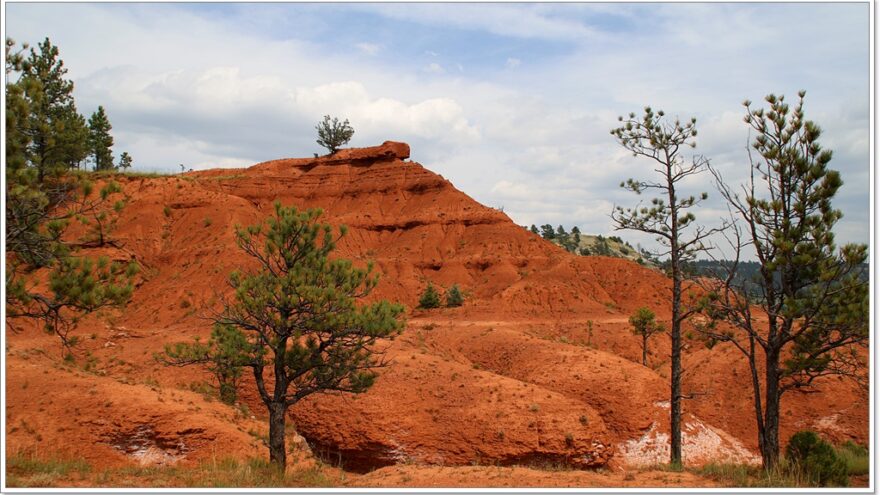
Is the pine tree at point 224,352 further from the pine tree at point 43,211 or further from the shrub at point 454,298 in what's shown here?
the shrub at point 454,298

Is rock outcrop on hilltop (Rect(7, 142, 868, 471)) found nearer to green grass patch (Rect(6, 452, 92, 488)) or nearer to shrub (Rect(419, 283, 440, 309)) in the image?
shrub (Rect(419, 283, 440, 309))

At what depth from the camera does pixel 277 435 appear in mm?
15125

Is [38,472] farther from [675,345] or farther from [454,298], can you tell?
[454,298]

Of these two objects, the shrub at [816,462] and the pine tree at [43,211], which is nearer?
the pine tree at [43,211]

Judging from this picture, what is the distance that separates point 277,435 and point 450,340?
63.0 ft

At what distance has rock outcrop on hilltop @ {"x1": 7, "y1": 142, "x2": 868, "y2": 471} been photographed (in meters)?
22.0

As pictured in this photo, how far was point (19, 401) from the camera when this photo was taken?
1928 centimetres

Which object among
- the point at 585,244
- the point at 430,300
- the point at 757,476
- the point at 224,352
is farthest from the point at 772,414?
the point at 585,244

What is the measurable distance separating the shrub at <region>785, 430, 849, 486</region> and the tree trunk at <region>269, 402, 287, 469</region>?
1096 centimetres

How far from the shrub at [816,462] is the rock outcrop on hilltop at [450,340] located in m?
10.5

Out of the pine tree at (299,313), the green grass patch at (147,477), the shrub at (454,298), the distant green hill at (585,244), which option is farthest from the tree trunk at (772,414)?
the distant green hill at (585,244)

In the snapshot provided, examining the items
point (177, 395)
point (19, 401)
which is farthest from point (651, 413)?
point (19, 401)

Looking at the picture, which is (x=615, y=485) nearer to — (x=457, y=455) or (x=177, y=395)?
(x=457, y=455)

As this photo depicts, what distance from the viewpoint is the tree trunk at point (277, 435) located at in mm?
14953
